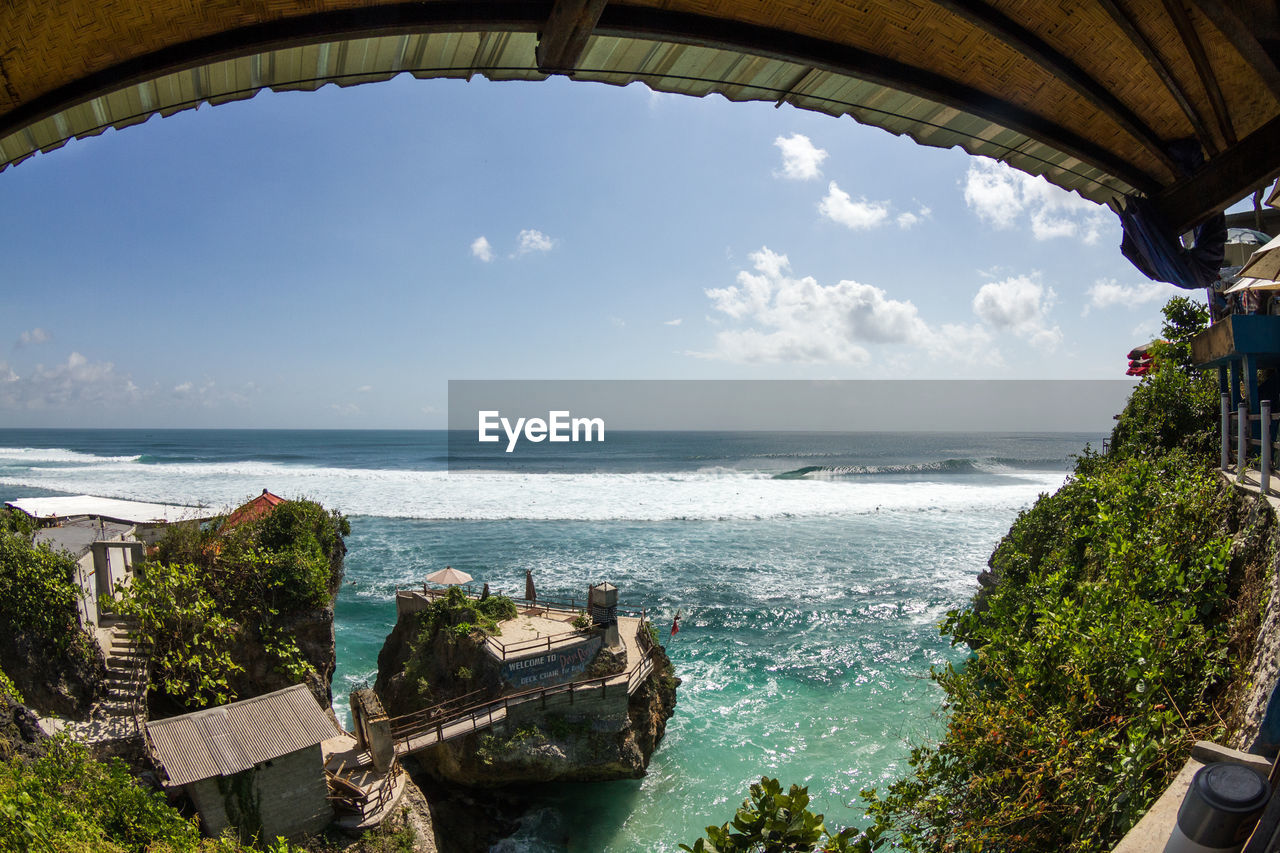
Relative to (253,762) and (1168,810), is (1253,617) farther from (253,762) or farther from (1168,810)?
(253,762)

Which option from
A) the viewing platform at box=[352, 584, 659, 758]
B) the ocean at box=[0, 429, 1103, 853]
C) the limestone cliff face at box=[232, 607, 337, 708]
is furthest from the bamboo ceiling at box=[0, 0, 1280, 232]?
the limestone cliff face at box=[232, 607, 337, 708]

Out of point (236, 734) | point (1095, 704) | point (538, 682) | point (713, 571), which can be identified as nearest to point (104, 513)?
point (236, 734)

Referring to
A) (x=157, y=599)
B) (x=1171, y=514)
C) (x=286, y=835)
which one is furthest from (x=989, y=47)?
(x=157, y=599)

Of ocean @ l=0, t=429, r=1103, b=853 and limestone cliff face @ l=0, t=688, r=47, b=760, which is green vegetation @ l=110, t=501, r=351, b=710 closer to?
limestone cliff face @ l=0, t=688, r=47, b=760

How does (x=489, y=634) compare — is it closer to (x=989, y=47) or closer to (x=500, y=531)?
(x=989, y=47)

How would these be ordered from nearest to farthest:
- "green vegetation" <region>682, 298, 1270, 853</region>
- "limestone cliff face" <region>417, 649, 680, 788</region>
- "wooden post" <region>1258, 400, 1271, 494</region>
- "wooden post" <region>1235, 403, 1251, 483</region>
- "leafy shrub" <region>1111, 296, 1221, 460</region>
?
"green vegetation" <region>682, 298, 1270, 853</region>, "wooden post" <region>1258, 400, 1271, 494</region>, "wooden post" <region>1235, 403, 1251, 483</region>, "leafy shrub" <region>1111, 296, 1221, 460</region>, "limestone cliff face" <region>417, 649, 680, 788</region>

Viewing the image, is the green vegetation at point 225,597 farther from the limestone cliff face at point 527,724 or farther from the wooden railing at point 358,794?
the wooden railing at point 358,794
